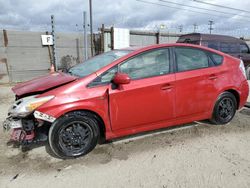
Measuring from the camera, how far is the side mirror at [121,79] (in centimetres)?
314

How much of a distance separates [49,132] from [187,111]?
218cm

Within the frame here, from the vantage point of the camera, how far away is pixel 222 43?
33.3 feet

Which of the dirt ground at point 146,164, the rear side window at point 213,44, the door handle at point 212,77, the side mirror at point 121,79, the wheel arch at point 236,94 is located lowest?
the dirt ground at point 146,164

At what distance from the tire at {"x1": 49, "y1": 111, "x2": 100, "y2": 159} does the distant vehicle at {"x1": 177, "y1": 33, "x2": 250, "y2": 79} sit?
7.58m

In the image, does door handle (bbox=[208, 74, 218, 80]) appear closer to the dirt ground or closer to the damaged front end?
the dirt ground

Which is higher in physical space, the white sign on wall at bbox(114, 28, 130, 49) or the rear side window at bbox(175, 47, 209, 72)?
the white sign on wall at bbox(114, 28, 130, 49)

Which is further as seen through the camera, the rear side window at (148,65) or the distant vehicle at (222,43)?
the distant vehicle at (222,43)

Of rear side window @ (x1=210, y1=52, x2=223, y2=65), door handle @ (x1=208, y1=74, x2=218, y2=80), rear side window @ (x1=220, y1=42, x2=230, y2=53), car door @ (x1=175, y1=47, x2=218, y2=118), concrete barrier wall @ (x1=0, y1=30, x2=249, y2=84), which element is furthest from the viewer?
rear side window @ (x1=220, y1=42, x2=230, y2=53)

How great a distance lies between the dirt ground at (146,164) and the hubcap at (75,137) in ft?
0.49

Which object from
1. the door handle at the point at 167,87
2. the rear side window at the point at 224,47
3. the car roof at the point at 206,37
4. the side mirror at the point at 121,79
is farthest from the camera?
the rear side window at the point at 224,47

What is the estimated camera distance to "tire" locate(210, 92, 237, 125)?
13.7 ft

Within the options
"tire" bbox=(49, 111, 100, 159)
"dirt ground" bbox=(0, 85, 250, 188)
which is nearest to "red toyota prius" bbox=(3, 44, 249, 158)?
"tire" bbox=(49, 111, 100, 159)

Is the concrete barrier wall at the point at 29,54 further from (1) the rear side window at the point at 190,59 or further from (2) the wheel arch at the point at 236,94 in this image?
(2) the wheel arch at the point at 236,94

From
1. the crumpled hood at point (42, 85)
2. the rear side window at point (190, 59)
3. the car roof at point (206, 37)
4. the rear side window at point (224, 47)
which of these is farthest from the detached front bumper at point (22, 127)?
the rear side window at point (224, 47)
